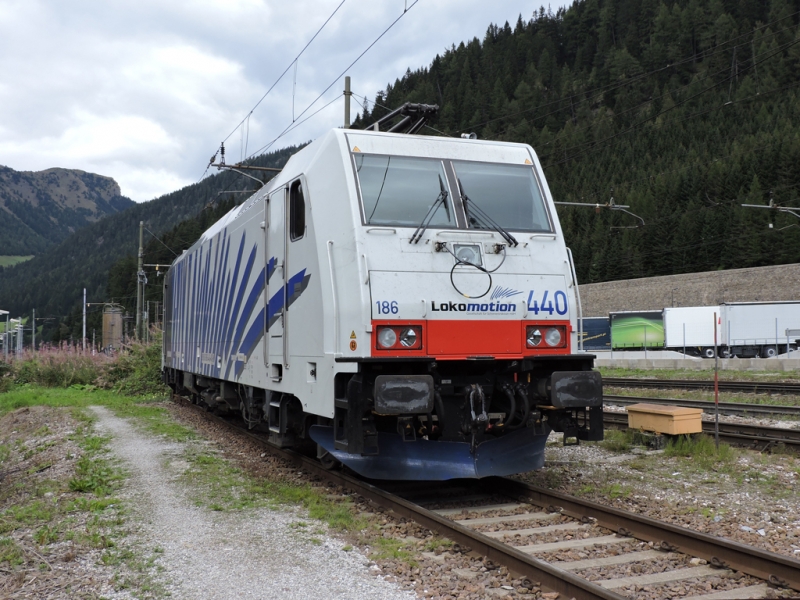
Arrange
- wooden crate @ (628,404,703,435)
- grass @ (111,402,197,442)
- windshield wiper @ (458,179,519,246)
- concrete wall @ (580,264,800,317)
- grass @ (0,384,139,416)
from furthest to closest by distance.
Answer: concrete wall @ (580,264,800,317), grass @ (0,384,139,416), grass @ (111,402,197,442), wooden crate @ (628,404,703,435), windshield wiper @ (458,179,519,246)

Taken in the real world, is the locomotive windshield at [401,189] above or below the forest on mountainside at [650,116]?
below

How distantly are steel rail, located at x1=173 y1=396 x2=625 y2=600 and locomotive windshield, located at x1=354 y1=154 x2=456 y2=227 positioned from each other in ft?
8.22

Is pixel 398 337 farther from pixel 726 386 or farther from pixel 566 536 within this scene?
pixel 726 386

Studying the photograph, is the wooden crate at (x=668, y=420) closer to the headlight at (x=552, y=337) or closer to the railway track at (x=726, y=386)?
the headlight at (x=552, y=337)

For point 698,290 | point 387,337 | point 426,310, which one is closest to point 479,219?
point 426,310

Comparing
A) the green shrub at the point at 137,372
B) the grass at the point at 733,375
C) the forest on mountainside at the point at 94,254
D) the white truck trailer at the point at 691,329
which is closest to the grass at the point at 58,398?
the green shrub at the point at 137,372

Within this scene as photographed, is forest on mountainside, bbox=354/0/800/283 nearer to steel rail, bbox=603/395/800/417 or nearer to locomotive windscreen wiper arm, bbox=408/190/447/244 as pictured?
steel rail, bbox=603/395/800/417

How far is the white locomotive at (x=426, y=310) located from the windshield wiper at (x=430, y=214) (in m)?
0.02

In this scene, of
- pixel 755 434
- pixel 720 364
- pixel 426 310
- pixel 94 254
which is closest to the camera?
pixel 426 310

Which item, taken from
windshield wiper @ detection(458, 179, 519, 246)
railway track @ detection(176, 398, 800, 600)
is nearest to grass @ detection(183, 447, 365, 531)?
railway track @ detection(176, 398, 800, 600)

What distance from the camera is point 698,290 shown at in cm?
5272

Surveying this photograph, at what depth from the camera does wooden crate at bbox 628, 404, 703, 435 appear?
9477 mm

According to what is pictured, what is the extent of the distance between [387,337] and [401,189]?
1.56 metres

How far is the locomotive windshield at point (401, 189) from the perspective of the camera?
6.82 m
